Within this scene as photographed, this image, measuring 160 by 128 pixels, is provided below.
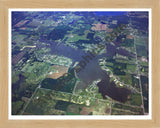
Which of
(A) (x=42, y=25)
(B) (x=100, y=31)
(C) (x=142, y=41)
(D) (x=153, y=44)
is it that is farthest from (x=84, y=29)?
(D) (x=153, y=44)

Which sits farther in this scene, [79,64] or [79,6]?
[79,64]

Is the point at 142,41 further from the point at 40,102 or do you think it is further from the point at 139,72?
the point at 40,102

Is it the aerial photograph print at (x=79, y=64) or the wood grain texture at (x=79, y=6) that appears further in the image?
the aerial photograph print at (x=79, y=64)

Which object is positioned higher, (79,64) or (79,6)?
(79,6)

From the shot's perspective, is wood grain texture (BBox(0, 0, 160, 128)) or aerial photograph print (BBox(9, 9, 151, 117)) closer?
wood grain texture (BBox(0, 0, 160, 128))
